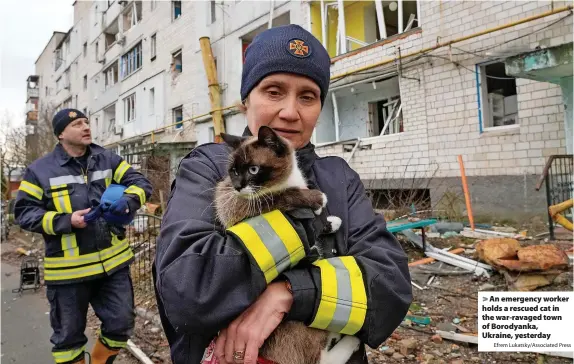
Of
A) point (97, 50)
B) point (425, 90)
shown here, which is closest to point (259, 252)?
point (425, 90)

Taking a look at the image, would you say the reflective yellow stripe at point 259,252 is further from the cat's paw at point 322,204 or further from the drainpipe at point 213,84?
the drainpipe at point 213,84

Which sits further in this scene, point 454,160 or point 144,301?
point 454,160

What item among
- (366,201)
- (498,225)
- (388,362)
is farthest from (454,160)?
(366,201)

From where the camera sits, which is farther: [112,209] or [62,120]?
[62,120]

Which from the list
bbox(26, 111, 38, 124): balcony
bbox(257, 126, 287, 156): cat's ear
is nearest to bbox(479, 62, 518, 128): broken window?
bbox(257, 126, 287, 156): cat's ear

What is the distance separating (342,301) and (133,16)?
27.9 metres

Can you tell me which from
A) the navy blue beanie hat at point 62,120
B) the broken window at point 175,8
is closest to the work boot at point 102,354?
the navy blue beanie hat at point 62,120

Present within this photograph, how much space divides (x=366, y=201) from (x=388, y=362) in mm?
2486

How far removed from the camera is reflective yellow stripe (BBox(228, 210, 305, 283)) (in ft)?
3.57

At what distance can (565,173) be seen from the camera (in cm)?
743

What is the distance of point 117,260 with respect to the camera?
10.7 ft

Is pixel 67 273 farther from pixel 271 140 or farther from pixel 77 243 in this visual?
pixel 271 140

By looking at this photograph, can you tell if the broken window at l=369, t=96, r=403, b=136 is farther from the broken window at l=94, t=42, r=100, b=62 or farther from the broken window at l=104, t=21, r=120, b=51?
the broken window at l=94, t=42, r=100, b=62

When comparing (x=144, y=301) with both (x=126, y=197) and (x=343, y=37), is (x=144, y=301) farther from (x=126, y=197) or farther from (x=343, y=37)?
(x=343, y=37)
